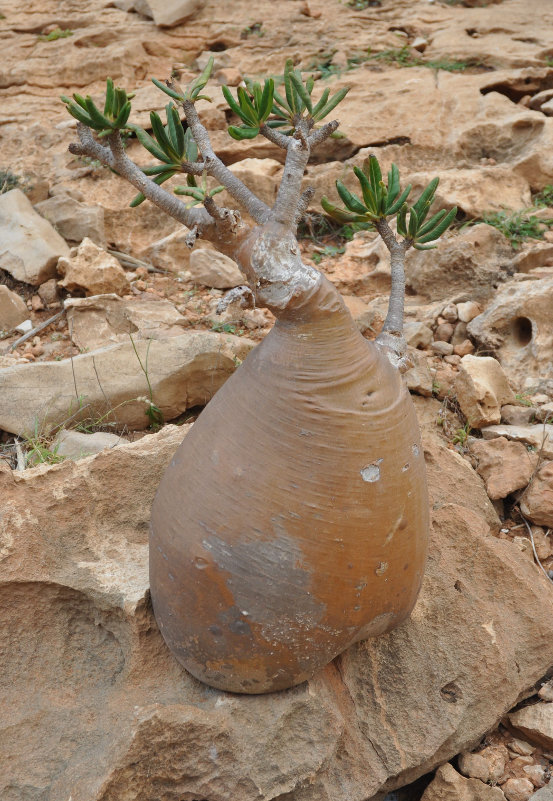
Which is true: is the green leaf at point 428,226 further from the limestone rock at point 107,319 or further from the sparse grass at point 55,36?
the sparse grass at point 55,36

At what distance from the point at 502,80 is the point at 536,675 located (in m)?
4.32

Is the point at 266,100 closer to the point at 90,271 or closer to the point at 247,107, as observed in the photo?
the point at 247,107

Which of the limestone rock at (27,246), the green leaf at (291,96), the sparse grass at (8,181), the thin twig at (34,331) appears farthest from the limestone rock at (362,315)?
the sparse grass at (8,181)

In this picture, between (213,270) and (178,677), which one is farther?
(213,270)

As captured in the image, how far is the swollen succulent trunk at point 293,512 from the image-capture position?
5.60 ft

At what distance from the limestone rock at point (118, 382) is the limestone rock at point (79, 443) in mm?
185

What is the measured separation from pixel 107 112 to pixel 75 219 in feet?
9.71

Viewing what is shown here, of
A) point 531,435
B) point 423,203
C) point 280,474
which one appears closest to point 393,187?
point 423,203

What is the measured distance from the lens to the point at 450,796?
6.37 feet

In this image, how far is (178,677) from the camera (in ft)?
6.25

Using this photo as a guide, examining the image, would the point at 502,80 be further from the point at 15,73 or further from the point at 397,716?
the point at 397,716

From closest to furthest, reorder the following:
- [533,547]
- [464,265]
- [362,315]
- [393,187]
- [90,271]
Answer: [393,187] → [533,547] → [362,315] → [464,265] → [90,271]

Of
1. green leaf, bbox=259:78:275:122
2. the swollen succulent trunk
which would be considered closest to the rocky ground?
the swollen succulent trunk

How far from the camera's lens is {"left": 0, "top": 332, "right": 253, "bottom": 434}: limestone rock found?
10.2ft
